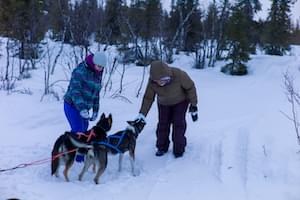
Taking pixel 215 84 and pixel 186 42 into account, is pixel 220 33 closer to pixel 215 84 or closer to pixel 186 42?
pixel 186 42

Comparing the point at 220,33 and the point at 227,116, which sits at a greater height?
A: the point at 220,33

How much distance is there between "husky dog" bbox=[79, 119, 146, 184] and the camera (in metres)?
5.61

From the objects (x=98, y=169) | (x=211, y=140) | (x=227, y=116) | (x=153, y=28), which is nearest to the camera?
(x=98, y=169)

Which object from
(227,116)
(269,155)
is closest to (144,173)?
(269,155)

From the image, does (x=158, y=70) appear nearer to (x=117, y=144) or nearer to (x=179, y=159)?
→ (x=117, y=144)

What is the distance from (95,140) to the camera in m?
5.64

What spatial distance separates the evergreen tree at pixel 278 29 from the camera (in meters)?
21.5

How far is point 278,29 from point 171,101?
16.6 meters

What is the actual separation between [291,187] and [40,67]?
507 inches

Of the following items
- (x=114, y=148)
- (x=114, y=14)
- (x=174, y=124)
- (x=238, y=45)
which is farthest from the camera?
(x=114, y=14)

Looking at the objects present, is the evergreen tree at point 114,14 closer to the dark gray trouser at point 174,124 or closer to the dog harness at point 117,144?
the dark gray trouser at point 174,124

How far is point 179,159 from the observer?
21.5 feet

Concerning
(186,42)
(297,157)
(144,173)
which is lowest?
(144,173)

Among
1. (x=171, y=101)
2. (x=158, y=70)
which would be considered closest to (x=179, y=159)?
(x=171, y=101)
